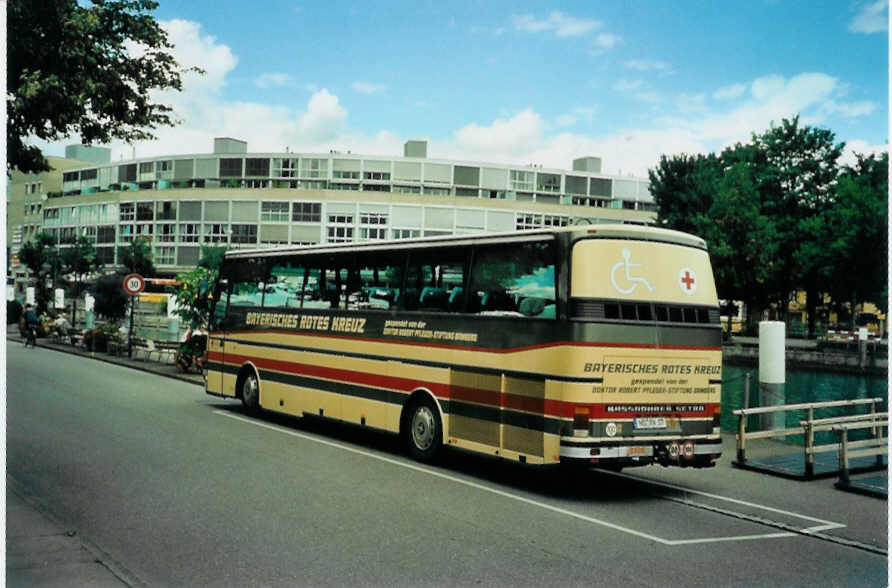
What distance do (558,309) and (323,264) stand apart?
5795mm

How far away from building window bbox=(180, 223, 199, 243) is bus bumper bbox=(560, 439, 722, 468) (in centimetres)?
8662

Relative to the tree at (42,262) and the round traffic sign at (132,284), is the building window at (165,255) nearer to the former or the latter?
the tree at (42,262)

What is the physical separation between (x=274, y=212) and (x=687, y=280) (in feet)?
272

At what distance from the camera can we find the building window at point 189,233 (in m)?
92.8

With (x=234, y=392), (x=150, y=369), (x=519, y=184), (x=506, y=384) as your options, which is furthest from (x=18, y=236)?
(x=506, y=384)

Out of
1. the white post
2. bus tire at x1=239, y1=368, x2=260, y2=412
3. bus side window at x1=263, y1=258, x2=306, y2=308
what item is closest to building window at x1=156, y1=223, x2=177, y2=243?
bus tire at x1=239, y1=368, x2=260, y2=412

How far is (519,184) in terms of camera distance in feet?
334

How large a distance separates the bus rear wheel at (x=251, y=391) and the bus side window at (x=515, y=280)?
681 centimetres

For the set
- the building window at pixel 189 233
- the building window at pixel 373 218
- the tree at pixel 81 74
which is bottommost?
the tree at pixel 81 74

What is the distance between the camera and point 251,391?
17516 millimetres

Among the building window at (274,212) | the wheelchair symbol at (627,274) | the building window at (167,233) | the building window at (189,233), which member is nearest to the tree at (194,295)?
the wheelchair symbol at (627,274)

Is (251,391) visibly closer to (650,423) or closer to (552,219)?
(650,423)

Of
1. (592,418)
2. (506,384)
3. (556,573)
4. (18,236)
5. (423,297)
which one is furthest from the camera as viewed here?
(18,236)

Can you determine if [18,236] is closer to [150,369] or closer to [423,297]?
[150,369]
